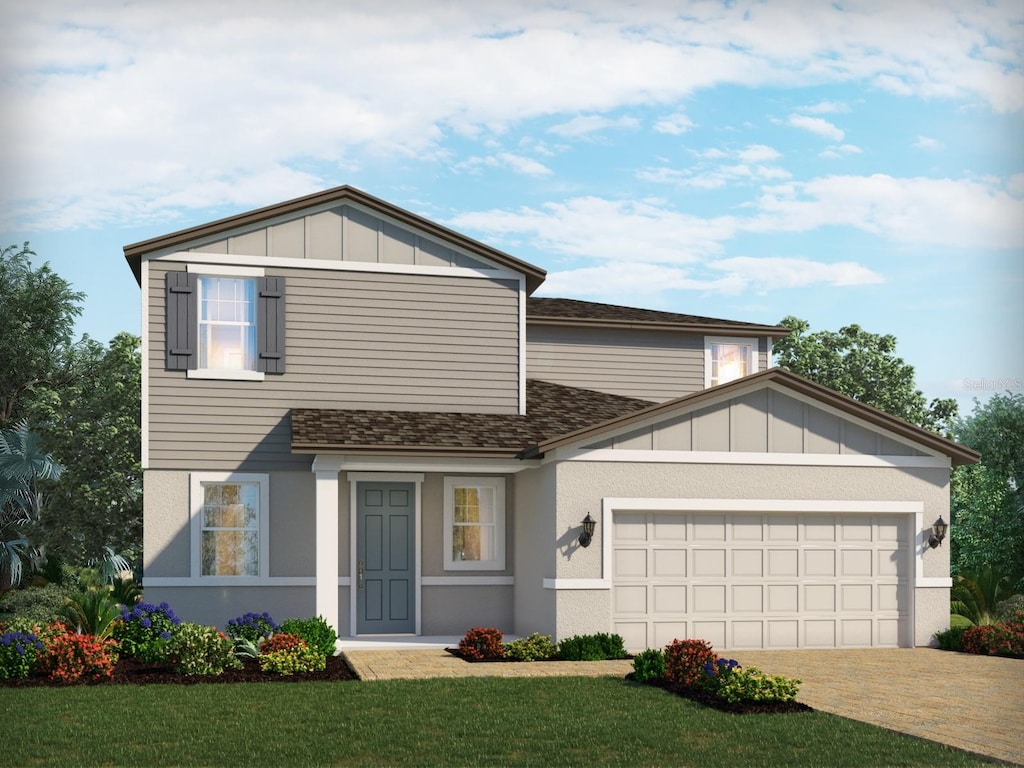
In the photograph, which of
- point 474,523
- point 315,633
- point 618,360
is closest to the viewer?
point 315,633

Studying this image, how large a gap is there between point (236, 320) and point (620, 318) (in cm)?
745

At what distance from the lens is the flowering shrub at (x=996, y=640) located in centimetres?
1572

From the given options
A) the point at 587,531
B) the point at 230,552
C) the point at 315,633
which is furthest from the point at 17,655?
the point at 587,531

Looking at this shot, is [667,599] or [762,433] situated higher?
[762,433]

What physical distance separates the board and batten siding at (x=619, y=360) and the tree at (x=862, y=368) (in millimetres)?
17830

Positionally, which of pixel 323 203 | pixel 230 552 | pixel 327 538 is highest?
pixel 323 203

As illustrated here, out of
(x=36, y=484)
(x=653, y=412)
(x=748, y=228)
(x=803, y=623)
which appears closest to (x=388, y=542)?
(x=653, y=412)

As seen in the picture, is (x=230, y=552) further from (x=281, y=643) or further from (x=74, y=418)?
(x=74, y=418)

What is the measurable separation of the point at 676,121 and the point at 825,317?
1406 inches

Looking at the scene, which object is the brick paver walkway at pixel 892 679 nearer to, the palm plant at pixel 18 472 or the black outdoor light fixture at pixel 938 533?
the black outdoor light fixture at pixel 938 533

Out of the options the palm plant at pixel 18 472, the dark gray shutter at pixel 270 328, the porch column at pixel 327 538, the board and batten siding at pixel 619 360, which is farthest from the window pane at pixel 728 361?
the palm plant at pixel 18 472

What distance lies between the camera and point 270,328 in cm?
1761

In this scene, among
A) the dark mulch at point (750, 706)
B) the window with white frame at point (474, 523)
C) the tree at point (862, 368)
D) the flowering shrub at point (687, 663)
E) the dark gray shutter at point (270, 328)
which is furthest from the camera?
the tree at point (862, 368)

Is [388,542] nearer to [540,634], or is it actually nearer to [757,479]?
[540,634]
